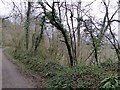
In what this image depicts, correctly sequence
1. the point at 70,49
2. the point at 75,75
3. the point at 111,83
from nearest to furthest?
1. the point at 111,83
2. the point at 75,75
3. the point at 70,49

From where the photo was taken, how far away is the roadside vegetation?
1241 cm

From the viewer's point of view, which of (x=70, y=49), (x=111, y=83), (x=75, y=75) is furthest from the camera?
(x=70, y=49)

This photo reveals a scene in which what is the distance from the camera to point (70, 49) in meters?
18.8

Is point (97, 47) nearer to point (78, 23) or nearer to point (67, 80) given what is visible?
point (78, 23)

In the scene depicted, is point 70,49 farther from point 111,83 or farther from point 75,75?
point 111,83

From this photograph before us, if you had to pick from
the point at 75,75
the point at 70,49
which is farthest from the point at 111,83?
the point at 70,49

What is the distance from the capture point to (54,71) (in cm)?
1638

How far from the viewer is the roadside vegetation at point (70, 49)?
40.7 ft

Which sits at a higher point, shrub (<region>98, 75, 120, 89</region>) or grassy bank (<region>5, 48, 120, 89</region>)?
shrub (<region>98, 75, 120, 89</region>)

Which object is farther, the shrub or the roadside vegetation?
the roadside vegetation

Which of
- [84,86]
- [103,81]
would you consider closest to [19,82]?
[84,86]

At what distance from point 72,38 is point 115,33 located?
12.5 feet

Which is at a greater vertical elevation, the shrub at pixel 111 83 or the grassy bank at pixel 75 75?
the shrub at pixel 111 83

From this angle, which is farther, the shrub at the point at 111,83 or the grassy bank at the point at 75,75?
the grassy bank at the point at 75,75
